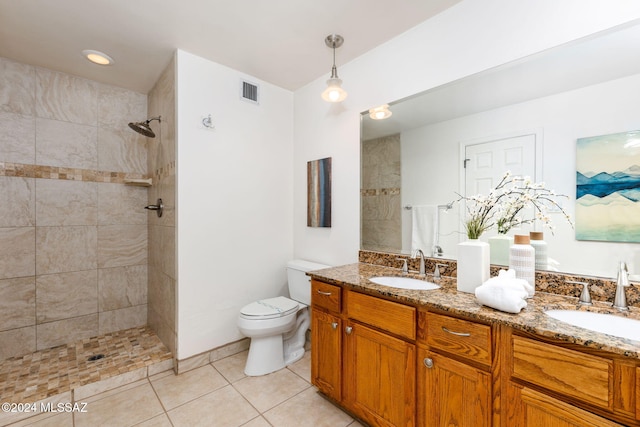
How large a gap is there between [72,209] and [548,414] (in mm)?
Result: 3448

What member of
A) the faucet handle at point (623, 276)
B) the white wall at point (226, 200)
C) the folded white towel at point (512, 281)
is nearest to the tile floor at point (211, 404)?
the white wall at point (226, 200)

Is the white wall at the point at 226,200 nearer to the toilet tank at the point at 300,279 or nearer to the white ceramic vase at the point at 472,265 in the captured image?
the toilet tank at the point at 300,279

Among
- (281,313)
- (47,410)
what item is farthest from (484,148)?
(47,410)

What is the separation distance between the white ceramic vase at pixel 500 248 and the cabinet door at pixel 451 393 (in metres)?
0.65

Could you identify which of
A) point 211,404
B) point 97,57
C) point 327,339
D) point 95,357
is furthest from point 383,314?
point 97,57

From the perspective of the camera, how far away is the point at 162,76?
2.44 m

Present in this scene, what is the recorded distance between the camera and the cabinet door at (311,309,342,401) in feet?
5.37

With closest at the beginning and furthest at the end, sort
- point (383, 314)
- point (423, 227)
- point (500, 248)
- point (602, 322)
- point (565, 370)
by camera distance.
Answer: point (565, 370), point (602, 322), point (383, 314), point (500, 248), point (423, 227)

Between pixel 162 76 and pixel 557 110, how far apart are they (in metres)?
2.85

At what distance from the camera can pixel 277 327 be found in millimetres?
2078

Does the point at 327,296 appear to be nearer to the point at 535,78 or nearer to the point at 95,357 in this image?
the point at 535,78

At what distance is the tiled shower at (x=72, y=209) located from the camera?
224 centimetres

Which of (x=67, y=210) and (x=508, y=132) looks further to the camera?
(x=67, y=210)

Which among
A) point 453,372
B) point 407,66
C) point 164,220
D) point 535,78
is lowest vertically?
point 453,372
